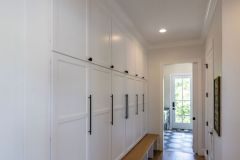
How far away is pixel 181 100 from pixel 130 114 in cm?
495

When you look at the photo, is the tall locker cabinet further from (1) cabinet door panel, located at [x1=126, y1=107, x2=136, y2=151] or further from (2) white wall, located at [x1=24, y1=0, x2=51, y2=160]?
(2) white wall, located at [x1=24, y1=0, x2=51, y2=160]

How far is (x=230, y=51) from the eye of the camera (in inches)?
83.8

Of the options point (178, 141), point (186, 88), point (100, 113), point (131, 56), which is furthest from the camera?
Answer: point (186, 88)

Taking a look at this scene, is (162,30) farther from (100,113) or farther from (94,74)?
(100,113)

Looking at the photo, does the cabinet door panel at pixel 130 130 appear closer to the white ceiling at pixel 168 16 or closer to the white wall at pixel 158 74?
the white wall at pixel 158 74

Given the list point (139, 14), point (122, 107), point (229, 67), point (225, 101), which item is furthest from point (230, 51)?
point (122, 107)

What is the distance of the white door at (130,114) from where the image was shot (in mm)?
3387

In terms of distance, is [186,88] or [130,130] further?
[186,88]

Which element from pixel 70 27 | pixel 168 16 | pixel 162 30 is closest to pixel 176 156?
pixel 162 30

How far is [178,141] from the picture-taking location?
5875mm

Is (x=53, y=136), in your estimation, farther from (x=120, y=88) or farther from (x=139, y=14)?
(x=139, y=14)

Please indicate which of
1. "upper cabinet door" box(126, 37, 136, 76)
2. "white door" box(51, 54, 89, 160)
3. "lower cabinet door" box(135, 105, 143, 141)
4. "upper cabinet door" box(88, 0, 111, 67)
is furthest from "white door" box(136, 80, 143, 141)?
"white door" box(51, 54, 89, 160)

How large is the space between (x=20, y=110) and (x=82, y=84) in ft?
2.51

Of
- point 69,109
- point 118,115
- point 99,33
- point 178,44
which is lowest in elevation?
point 118,115
